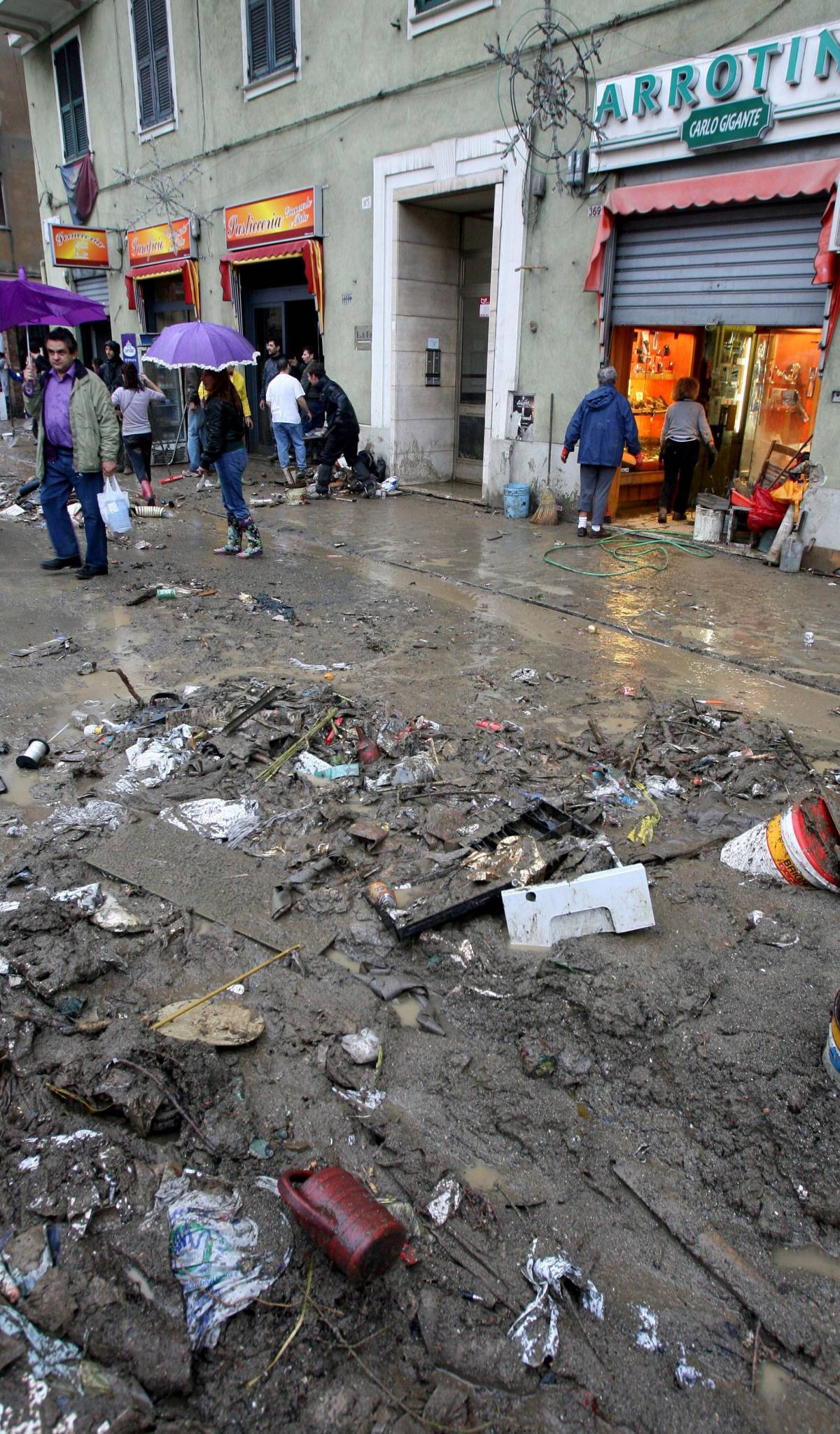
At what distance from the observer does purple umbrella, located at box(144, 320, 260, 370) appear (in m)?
9.16

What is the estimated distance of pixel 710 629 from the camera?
717cm

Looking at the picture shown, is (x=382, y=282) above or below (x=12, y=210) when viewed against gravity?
below

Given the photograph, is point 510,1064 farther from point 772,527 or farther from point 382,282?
point 382,282

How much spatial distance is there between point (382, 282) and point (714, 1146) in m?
13.7

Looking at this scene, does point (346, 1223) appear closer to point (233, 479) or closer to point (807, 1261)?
point (807, 1261)

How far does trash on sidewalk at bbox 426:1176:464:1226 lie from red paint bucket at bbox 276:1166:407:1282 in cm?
19

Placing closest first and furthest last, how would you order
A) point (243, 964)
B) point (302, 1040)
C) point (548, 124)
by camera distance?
point (302, 1040)
point (243, 964)
point (548, 124)

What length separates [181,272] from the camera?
731 inches

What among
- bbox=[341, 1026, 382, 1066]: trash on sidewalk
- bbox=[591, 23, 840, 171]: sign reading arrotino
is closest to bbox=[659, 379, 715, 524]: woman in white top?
bbox=[591, 23, 840, 171]: sign reading arrotino

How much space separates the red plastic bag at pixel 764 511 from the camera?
9.59 meters

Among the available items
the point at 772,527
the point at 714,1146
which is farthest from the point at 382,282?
the point at 714,1146

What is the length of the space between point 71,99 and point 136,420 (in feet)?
47.1

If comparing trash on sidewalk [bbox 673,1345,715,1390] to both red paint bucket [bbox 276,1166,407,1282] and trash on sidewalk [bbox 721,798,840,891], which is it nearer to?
red paint bucket [bbox 276,1166,407,1282]

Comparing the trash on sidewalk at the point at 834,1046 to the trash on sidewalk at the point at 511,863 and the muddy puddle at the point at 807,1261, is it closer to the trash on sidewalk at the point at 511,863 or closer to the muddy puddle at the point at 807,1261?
the muddy puddle at the point at 807,1261
